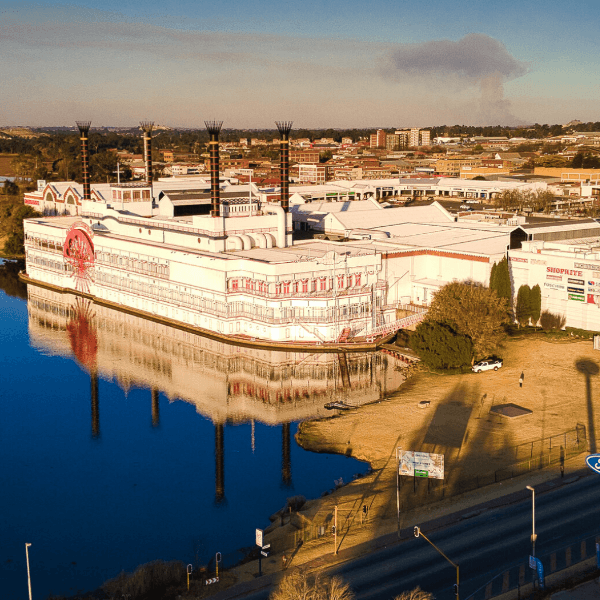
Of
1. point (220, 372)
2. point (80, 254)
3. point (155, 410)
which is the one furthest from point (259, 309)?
point (80, 254)

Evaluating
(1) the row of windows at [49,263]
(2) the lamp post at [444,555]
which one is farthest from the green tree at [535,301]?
(1) the row of windows at [49,263]

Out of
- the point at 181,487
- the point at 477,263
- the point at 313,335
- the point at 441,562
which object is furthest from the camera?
the point at 477,263

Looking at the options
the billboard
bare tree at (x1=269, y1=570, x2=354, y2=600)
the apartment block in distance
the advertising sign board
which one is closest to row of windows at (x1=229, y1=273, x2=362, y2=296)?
the billboard

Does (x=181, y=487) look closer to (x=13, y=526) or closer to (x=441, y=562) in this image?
(x=13, y=526)

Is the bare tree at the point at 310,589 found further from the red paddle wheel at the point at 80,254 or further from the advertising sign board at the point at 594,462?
the red paddle wheel at the point at 80,254

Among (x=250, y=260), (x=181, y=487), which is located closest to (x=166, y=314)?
(x=250, y=260)

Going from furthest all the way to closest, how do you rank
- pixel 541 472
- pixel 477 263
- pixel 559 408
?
pixel 477 263 < pixel 559 408 < pixel 541 472
